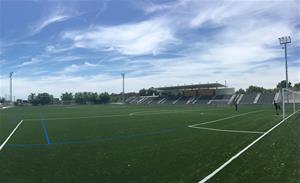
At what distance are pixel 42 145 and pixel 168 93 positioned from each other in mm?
92629

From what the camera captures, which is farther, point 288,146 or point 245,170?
point 288,146

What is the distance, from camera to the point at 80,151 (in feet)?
32.0

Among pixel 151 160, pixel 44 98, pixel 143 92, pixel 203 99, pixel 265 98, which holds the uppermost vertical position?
pixel 143 92

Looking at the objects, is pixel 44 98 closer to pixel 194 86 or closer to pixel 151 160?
pixel 194 86

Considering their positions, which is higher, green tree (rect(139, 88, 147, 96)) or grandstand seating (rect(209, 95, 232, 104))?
green tree (rect(139, 88, 147, 96))

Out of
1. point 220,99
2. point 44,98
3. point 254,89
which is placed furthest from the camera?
point 254,89

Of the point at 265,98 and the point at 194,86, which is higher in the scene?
the point at 194,86

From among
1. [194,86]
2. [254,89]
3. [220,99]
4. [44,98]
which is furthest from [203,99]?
[44,98]

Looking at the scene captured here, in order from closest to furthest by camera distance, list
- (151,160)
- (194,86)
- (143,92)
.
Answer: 1. (151,160)
2. (194,86)
3. (143,92)

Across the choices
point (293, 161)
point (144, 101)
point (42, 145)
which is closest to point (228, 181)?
point (293, 161)

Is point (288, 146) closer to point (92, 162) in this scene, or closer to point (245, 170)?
point (245, 170)

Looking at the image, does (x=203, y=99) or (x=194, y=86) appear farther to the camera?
(x=194, y=86)

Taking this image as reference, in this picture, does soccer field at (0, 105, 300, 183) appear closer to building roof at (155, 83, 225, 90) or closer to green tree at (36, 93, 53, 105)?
building roof at (155, 83, 225, 90)

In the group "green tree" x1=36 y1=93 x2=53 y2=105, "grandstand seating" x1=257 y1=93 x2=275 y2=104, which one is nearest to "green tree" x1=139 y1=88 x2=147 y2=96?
"green tree" x1=36 y1=93 x2=53 y2=105
